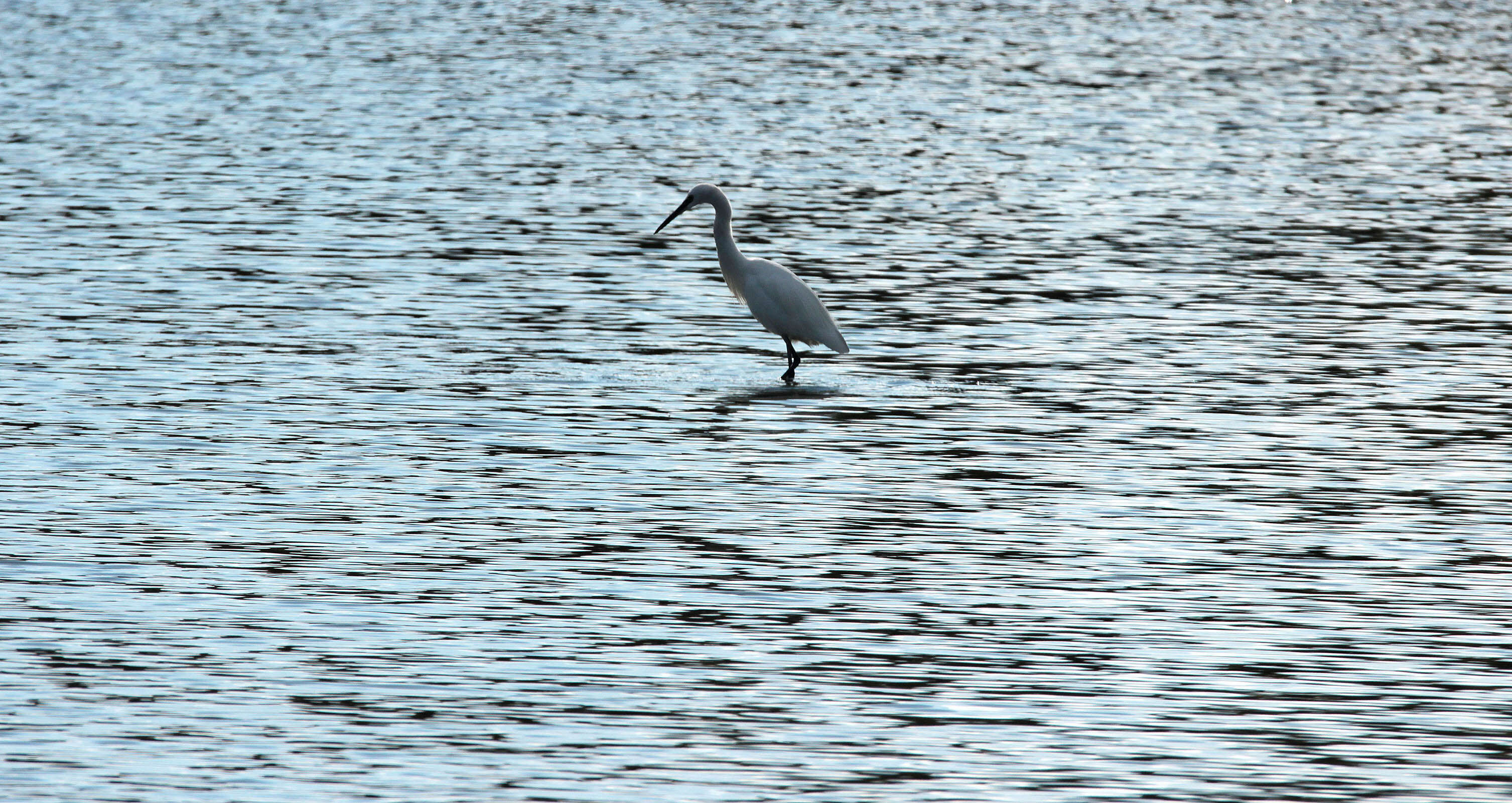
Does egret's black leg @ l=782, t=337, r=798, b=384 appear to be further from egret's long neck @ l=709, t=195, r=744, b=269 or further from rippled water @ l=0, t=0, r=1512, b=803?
egret's long neck @ l=709, t=195, r=744, b=269

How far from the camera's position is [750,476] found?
1469cm

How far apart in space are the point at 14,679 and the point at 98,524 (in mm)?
2790

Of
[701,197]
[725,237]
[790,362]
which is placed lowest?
[790,362]

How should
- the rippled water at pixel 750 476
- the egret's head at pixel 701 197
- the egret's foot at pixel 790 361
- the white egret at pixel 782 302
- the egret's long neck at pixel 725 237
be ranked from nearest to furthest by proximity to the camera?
the rippled water at pixel 750 476 → the white egret at pixel 782 302 → the egret's foot at pixel 790 361 → the egret's long neck at pixel 725 237 → the egret's head at pixel 701 197

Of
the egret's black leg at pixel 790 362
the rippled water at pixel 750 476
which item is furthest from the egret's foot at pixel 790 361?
the rippled water at pixel 750 476

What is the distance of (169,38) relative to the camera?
5428 centimetres

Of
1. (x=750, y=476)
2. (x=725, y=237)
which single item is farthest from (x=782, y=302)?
(x=750, y=476)

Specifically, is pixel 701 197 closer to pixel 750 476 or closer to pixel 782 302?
pixel 782 302

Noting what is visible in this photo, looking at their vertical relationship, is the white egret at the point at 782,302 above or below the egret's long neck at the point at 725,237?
below

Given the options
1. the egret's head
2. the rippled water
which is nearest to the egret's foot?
the rippled water

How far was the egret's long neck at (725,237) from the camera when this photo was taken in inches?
771

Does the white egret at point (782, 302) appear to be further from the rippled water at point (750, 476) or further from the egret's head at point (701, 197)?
the egret's head at point (701, 197)

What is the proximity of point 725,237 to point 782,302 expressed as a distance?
124 centimetres

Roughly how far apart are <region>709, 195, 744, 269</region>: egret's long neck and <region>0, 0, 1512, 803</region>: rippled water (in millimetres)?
792
